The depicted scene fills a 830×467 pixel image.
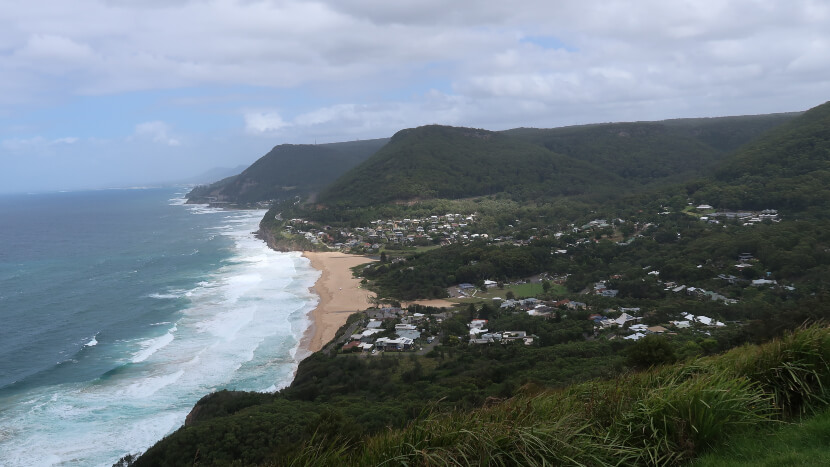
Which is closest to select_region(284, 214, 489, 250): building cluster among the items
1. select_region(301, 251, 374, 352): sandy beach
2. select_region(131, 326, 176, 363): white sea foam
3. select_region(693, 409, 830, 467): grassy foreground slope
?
select_region(301, 251, 374, 352): sandy beach

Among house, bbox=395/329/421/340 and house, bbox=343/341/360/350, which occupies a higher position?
house, bbox=343/341/360/350

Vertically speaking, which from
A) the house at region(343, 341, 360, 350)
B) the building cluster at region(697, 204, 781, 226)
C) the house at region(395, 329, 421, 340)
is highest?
the building cluster at region(697, 204, 781, 226)

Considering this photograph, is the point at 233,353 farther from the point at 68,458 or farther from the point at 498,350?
the point at 498,350

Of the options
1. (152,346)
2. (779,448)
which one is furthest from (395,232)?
(779,448)

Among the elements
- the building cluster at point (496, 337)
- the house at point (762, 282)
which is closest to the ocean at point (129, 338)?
the building cluster at point (496, 337)

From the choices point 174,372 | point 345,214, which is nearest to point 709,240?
point 174,372

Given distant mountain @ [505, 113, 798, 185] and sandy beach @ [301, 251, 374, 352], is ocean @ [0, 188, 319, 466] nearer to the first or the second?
sandy beach @ [301, 251, 374, 352]
